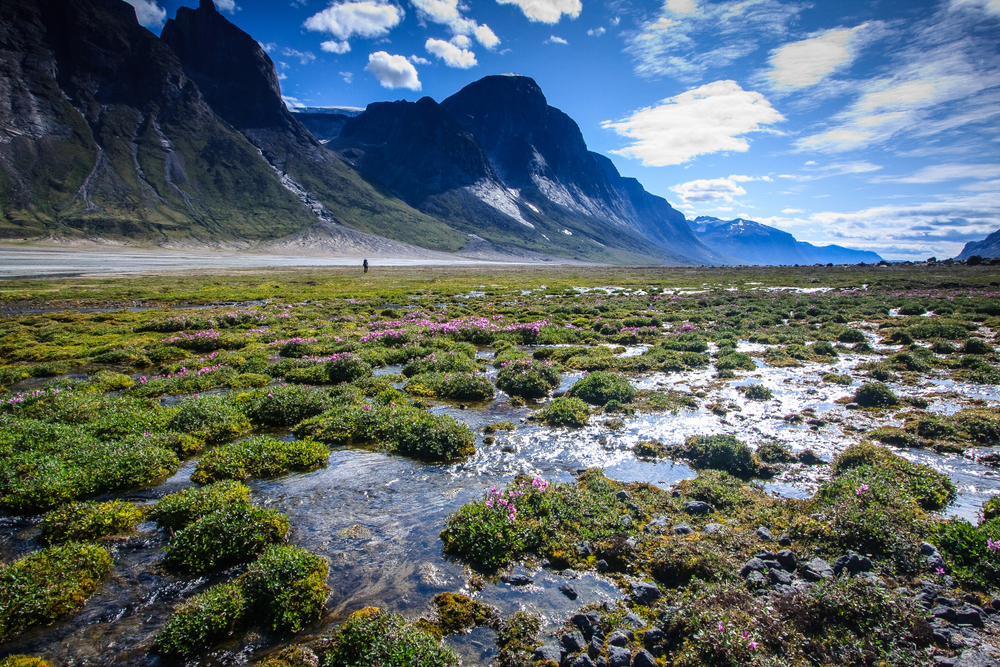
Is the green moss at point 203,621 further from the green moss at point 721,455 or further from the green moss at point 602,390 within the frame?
the green moss at point 602,390

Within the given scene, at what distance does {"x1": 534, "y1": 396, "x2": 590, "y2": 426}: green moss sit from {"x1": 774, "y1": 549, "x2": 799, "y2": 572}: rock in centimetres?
682

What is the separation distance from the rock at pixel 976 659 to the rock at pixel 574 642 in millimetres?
4284

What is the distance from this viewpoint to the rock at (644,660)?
17.6 ft

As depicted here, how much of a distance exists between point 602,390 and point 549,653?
10.5m

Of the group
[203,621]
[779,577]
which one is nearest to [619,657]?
[779,577]

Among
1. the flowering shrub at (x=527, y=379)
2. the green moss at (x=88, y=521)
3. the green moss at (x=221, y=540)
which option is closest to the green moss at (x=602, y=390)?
the flowering shrub at (x=527, y=379)

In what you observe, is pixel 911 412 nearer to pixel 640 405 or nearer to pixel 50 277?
pixel 640 405

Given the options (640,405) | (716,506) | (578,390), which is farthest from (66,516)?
(640,405)

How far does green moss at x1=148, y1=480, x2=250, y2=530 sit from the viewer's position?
8.14 metres

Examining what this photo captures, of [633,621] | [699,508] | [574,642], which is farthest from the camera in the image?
[699,508]

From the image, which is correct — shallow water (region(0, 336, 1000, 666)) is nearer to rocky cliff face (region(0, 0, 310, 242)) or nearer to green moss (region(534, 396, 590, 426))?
green moss (region(534, 396, 590, 426))

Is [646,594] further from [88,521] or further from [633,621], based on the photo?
[88,521]

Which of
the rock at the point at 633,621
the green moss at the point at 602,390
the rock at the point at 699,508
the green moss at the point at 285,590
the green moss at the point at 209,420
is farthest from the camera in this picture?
the green moss at the point at 602,390

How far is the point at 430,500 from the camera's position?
9.41 m
